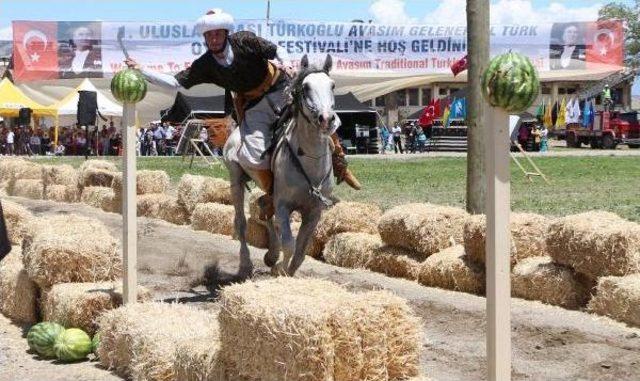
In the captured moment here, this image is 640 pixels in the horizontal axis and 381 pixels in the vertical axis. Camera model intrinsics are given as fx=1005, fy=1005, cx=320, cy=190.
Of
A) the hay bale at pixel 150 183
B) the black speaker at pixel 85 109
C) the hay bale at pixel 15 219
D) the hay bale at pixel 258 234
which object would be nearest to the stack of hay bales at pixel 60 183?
the black speaker at pixel 85 109

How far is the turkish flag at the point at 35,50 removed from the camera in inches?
2094

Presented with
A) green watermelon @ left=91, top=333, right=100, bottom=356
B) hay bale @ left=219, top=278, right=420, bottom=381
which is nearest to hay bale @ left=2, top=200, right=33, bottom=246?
green watermelon @ left=91, top=333, right=100, bottom=356

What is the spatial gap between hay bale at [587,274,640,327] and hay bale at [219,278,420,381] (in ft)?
10.4

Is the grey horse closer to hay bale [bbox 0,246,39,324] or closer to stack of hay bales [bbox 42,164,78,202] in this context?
hay bale [bbox 0,246,39,324]

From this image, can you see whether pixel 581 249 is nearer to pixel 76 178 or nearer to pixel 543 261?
pixel 543 261

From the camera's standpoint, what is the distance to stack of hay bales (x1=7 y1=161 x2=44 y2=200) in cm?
2367

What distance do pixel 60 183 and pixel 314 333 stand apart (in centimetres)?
1912

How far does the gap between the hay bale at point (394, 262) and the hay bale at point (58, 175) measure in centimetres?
1230

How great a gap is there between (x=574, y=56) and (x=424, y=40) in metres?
8.86

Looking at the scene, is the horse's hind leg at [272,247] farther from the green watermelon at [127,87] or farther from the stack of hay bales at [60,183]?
the stack of hay bales at [60,183]

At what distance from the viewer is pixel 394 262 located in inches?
464

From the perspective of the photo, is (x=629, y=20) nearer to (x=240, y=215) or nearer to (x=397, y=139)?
(x=397, y=139)

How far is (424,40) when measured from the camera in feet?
187

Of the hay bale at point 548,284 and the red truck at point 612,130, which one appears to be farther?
the red truck at point 612,130
